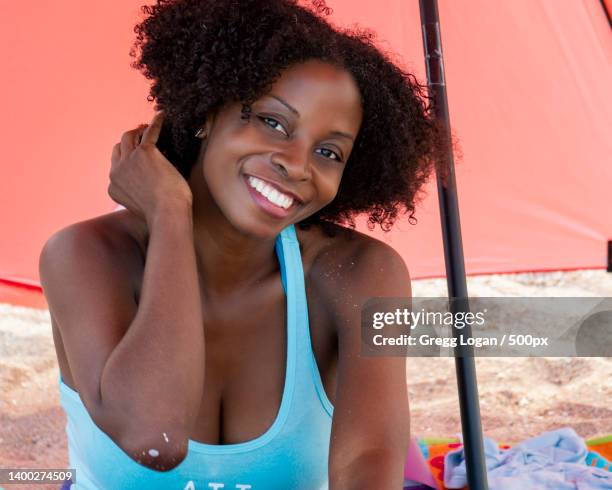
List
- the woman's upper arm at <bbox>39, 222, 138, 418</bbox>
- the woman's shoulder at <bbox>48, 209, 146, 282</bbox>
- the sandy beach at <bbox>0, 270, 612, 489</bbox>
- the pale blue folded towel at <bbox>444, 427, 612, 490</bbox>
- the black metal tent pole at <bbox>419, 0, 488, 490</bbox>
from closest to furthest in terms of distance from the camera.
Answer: the woman's upper arm at <bbox>39, 222, 138, 418</bbox> < the woman's shoulder at <bbox>48, 209, 146, 282</bbox> < the black metal tent pole at <bbox>419, 0, 488, 490</bbox> < the pale blue folded towel at <bbox>444, 427, 612, 490</bbox> < the sandy beach at <bbox>0, 270, 612, 489</bbox>

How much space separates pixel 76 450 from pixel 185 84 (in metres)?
0.79

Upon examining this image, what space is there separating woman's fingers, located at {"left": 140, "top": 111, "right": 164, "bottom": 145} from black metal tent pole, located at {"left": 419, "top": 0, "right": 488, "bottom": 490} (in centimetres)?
70

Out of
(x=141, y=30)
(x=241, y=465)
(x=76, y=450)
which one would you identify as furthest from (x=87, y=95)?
(x=241, y=465)

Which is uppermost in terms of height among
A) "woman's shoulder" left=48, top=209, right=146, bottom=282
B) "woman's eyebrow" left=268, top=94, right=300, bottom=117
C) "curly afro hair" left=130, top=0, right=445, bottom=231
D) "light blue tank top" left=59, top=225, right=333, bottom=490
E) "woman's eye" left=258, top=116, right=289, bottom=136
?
"curly afro hair" left=130, top=0, right=445, bottom=231

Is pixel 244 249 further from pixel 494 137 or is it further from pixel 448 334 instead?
pixel 494 137

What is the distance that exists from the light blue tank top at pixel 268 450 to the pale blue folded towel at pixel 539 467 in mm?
1037

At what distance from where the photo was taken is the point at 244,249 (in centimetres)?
170

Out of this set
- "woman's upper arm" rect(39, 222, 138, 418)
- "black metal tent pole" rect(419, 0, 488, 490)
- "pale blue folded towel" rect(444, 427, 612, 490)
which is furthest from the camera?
"pale blue folded towel" rect(444, 427, 612, 490)

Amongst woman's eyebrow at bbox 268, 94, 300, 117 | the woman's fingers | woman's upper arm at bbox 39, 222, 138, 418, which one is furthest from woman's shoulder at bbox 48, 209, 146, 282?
woman's eyebrow at bbox 268, 94, 300, 117

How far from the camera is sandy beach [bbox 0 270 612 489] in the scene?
10.3 ft

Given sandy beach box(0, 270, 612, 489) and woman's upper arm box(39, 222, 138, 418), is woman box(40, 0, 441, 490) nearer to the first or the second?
woman's upper arm box(39, 222, 138, 418)

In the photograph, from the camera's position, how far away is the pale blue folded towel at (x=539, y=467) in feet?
8.39

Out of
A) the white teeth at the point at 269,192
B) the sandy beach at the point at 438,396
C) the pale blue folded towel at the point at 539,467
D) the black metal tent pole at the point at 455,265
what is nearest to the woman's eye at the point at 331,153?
the white teeth at the point at 269,192

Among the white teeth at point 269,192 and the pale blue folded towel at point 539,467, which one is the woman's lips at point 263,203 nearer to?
the white teeth at point 269,192
